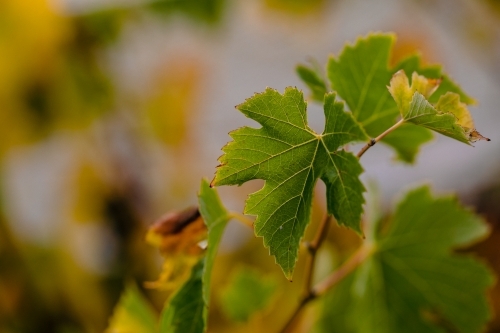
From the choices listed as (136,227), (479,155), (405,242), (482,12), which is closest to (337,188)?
(405,242)

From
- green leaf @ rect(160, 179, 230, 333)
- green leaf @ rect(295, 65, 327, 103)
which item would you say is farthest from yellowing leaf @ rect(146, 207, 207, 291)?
green leaf @ rect(295, 65, 327, 103)

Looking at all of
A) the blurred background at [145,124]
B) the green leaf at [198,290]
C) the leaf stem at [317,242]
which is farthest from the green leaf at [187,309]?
the blurred background at [145,124]

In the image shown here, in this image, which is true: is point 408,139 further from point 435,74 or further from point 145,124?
point 145,124

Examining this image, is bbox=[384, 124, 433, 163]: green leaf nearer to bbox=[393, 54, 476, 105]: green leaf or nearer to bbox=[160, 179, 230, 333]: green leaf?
bbox=[393, 54, 476, 105]: green leaf

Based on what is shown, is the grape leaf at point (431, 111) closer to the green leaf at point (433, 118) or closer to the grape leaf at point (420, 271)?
the green leaf at point (433, 118)

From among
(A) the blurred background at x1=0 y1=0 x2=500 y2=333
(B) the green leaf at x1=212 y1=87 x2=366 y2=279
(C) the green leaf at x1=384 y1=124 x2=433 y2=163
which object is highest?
(B) the green leaf at x1=212 y1=87 x2=366 y2=279

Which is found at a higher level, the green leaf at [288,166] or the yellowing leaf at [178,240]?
the green leaf at [288,166]

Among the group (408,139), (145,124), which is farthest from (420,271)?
(145,124)
